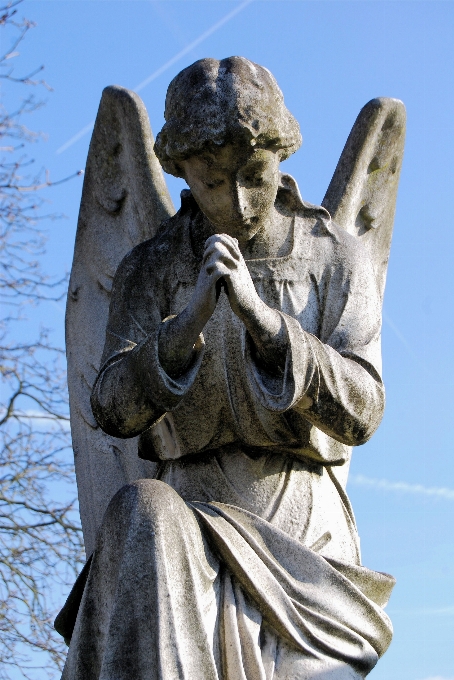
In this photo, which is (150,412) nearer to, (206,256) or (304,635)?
(206,256)

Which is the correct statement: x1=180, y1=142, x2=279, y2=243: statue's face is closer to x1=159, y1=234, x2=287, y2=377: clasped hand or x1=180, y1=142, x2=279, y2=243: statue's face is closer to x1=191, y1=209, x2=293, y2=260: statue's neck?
x1=191, y1=209, x2=293, y2=260: statue's neck

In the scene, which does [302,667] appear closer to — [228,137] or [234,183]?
[234,183]

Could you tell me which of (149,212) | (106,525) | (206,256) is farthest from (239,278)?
(149,212)

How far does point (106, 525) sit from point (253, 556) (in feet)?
1.60

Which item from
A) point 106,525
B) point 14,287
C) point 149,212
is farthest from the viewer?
point 14,287

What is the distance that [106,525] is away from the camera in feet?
15.4

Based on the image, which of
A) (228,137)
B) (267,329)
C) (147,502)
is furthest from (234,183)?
(147,502)

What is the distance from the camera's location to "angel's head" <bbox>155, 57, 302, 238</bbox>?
4.96 m

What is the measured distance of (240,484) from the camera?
203 inches

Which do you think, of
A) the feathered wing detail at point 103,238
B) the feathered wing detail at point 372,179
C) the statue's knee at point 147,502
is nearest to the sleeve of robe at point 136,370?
the statue's knee at point 147,502

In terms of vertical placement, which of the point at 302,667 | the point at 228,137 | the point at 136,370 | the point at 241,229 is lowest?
the point at 302,667

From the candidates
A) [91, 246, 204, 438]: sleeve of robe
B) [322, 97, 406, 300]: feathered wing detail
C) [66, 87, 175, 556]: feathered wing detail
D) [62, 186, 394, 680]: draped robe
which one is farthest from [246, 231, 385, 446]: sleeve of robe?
[66, 87, 175, 556]: feathered wing detail

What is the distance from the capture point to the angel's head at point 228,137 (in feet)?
16.3

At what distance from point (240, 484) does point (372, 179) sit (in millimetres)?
1674
